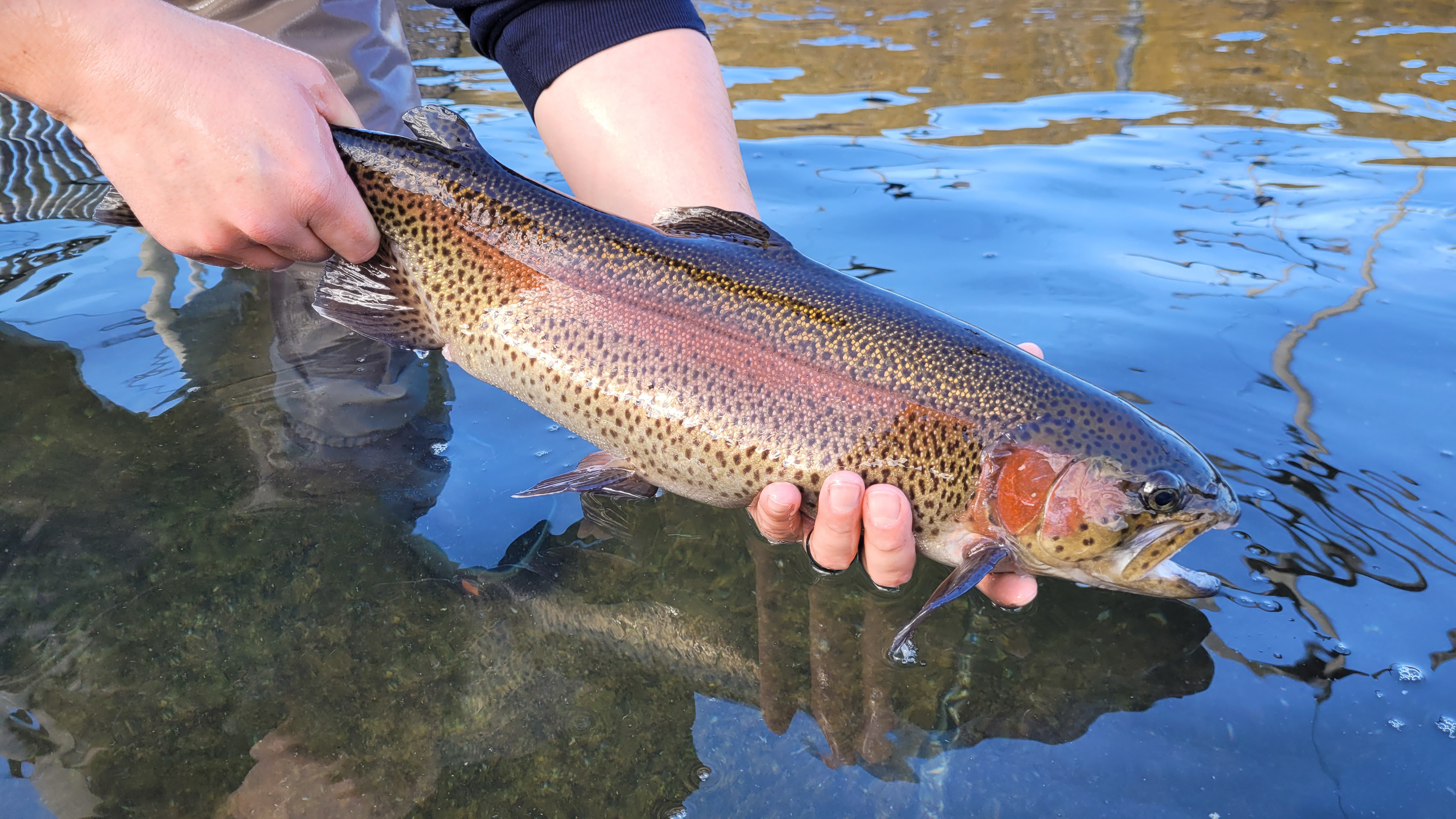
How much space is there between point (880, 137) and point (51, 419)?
19.6 ft

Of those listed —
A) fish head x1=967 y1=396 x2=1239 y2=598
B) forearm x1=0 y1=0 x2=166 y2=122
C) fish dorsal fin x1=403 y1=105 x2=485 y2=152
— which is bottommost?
fish head x1=967 y1=396 x2=1239 y2=598

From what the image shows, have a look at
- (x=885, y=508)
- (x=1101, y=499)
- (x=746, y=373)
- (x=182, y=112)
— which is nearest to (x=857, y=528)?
(x=885, y=508)

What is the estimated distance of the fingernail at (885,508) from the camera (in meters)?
2.42

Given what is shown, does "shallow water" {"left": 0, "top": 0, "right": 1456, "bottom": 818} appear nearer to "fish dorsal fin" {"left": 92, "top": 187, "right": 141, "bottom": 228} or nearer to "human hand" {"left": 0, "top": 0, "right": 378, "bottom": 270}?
"fish dorsal fin" {"left": 92, "top": 187, "right": 141, "bottom": 228}

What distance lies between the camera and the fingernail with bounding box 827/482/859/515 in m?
2.42

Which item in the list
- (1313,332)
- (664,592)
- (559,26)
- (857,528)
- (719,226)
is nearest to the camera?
(857,528)

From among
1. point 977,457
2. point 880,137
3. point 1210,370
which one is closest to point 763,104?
point 880,137

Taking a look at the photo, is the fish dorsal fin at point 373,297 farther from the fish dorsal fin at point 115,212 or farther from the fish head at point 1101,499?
the fish head at point 1101,499

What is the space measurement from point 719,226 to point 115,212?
1.74m

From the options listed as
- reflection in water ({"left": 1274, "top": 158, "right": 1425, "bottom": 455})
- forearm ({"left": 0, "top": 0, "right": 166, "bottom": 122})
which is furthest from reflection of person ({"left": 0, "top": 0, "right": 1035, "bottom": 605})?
reflection in water ({"left": 1274, "top": 158, "right": 1425, "bottom": 455})

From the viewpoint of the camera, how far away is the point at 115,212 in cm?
268

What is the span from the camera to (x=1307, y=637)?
270cm

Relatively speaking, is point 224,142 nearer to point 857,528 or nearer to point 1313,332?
point 857,528

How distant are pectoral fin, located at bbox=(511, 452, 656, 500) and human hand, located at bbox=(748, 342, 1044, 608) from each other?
343 mm
